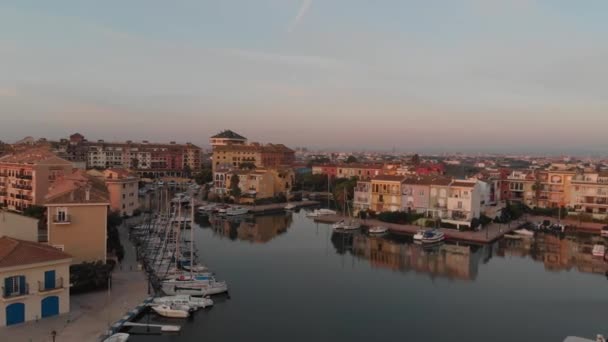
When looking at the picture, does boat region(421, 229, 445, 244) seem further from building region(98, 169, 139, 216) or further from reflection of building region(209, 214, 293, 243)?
building region(98, 169, 139, 216)

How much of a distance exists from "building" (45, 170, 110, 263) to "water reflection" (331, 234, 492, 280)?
10.0 meters

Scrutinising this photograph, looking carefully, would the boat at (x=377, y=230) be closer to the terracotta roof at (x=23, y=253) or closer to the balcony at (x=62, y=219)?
the balcony at (x=62, y=219)

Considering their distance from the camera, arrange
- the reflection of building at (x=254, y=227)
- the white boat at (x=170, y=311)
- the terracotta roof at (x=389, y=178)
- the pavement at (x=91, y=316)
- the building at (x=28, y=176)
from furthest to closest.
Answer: the terracotta roof at (x=389, y=178) < the reflection of building at (x=254, y=227) < the building at (x=28, y=176) < the white boat at (x=170, y=311) < the pavement at (x=91, y=316)

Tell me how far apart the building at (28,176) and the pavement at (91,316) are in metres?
11.0

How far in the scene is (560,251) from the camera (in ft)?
71.8

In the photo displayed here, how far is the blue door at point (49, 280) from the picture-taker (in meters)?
10.9

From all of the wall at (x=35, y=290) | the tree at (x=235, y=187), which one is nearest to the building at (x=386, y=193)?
the tree at (x=235, y=187)

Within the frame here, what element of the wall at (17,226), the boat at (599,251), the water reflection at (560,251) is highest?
the wall at (17,226)

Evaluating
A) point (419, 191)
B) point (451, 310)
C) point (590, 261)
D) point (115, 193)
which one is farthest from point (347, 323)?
point (115, 193)

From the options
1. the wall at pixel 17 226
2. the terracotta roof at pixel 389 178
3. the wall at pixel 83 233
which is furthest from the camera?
the terracotta roof at pixel 389 178

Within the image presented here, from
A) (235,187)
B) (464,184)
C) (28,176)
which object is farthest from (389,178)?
(28,176)

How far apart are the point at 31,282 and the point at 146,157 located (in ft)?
167

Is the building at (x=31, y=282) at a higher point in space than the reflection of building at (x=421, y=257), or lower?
higher

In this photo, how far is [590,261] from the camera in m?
20.0
